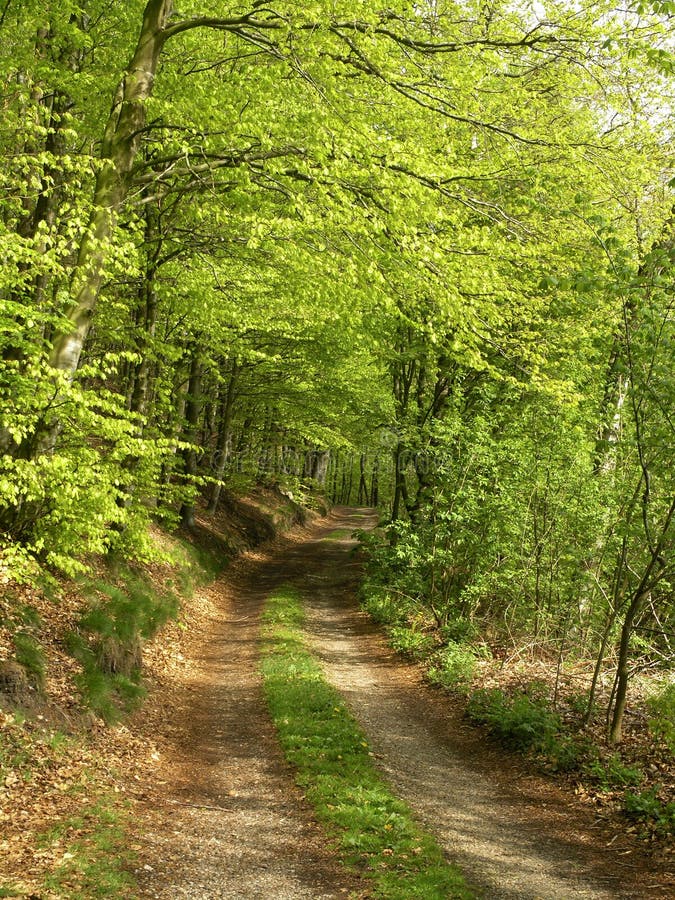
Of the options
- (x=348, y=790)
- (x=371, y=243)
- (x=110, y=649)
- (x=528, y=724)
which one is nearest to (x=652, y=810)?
(x=528, y=724)

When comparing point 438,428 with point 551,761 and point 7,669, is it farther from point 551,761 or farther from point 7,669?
point 7,669

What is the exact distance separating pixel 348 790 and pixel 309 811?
565 millimetres

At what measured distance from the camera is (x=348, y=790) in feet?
25.4

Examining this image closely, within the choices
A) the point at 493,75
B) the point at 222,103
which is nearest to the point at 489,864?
the point at 222,103

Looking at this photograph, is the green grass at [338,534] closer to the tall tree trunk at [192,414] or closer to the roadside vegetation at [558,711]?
the tall tree trunk at [192,414]

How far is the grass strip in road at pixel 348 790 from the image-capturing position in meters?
5.98

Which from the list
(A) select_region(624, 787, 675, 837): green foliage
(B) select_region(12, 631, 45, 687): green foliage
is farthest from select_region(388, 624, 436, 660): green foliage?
(B) select_region(12, 631, 45, 687): green foliage

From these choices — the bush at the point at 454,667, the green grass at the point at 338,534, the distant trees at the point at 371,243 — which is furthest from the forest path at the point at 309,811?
the green grass at the point at 338,534

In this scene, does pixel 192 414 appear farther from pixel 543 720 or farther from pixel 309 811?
pixel 309 811

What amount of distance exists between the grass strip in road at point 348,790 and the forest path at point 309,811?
20 centimetres

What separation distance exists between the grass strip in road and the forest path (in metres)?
0.20

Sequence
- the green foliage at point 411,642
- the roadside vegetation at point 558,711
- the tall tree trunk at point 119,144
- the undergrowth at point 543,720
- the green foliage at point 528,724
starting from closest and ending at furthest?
the undergrowth at point 543,720 → the roadside vegetation at point 558,711 → the tall tree trunk at point 119,144 → the green foliage at point 528,724 → the green foliage at point 411,642

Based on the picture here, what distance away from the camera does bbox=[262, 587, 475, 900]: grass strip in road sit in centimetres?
598

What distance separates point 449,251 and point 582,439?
4066 mm
